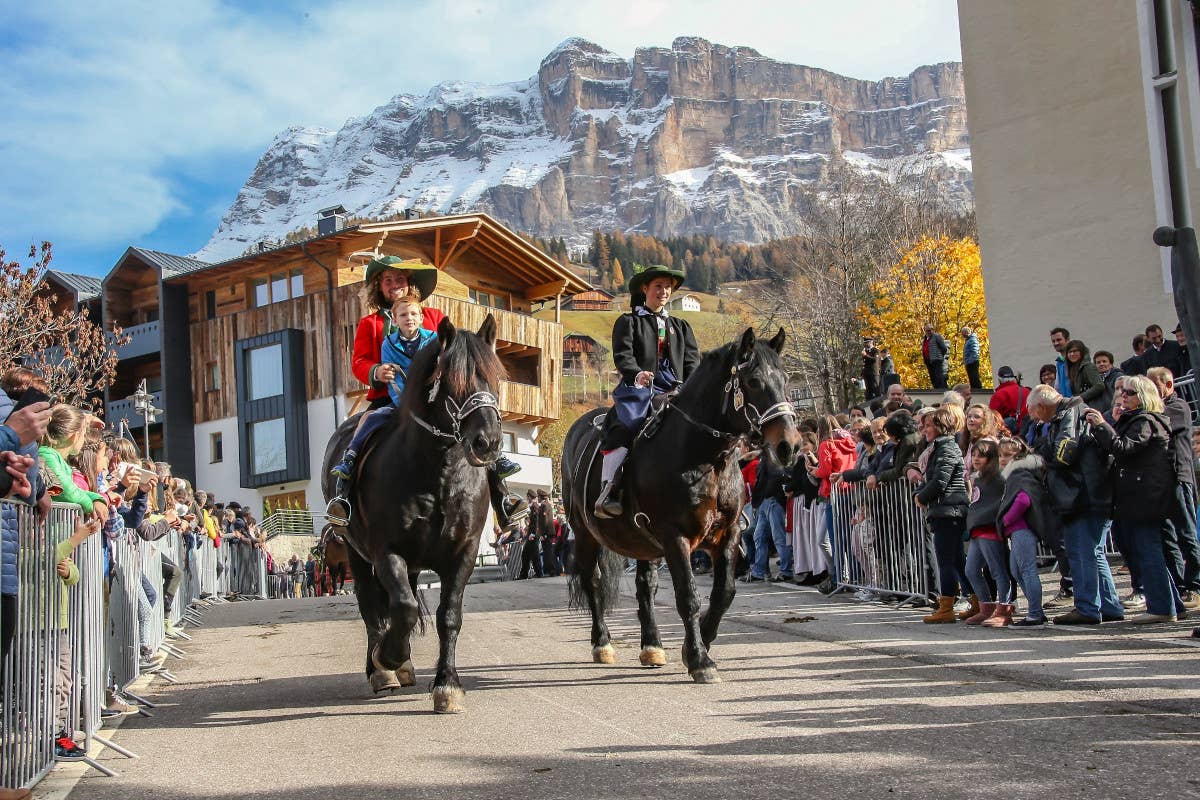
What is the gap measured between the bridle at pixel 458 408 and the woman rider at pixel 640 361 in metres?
1.65

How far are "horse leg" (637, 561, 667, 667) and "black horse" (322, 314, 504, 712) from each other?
6.18 ft

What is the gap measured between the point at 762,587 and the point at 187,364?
4348cm

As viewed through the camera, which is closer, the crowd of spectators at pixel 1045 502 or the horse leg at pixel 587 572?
the crowd of spectators at pixel 1045 502

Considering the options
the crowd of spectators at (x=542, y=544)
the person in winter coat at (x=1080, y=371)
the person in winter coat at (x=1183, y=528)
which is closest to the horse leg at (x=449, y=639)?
the person in winter coat at (x=1183, y=528)

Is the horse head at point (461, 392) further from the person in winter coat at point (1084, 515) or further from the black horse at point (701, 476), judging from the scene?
the person in winter coat at point (1084, 515)

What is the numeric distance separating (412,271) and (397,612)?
3.19 m

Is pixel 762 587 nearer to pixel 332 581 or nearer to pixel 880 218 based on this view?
pixel 332 581

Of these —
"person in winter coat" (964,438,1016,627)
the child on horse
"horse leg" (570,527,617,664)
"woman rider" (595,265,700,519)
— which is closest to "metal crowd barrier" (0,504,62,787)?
the child on horse

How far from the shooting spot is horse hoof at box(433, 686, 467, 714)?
7.45 m

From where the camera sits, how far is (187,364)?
54781 mm

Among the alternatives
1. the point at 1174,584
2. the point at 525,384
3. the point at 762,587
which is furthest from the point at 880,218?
the point at 1174,584

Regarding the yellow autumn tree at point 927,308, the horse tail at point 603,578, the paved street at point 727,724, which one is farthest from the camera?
the yellow autumn tree at point 927,308

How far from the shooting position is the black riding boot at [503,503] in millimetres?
8828

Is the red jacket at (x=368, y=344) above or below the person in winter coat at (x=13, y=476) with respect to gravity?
above
